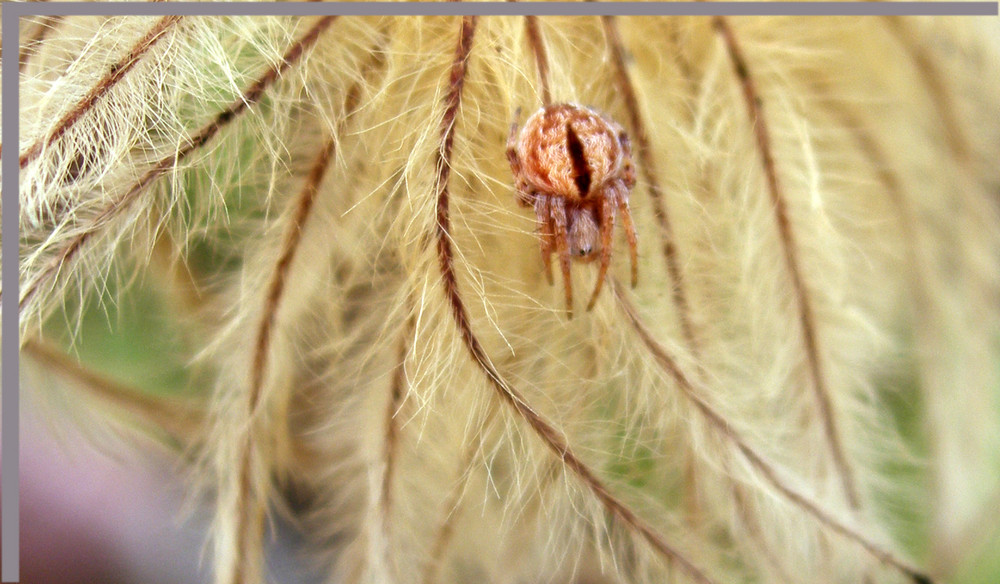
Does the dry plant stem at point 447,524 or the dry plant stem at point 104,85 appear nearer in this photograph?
the dry plant stem at point 104,85

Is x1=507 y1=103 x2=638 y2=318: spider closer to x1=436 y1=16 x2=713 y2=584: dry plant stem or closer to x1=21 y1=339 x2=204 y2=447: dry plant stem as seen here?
x1=436 y1=16 x2=713 y2=584: dry plant stem

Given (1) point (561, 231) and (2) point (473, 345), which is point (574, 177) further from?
(2) point (473, 345)

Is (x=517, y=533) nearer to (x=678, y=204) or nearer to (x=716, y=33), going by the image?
(x=678, y=204)

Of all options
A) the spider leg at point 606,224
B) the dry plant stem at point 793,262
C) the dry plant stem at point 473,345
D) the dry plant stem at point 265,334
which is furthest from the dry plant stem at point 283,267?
the dry plant stem at point 793,262

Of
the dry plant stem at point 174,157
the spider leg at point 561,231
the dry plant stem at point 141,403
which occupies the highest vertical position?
the dry plant stem at point 174,157

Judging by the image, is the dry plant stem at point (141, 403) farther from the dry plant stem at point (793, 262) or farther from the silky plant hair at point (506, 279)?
the dry plant stem at point (793, 262)

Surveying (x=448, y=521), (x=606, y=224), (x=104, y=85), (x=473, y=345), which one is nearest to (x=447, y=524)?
(x=448, y=521)
